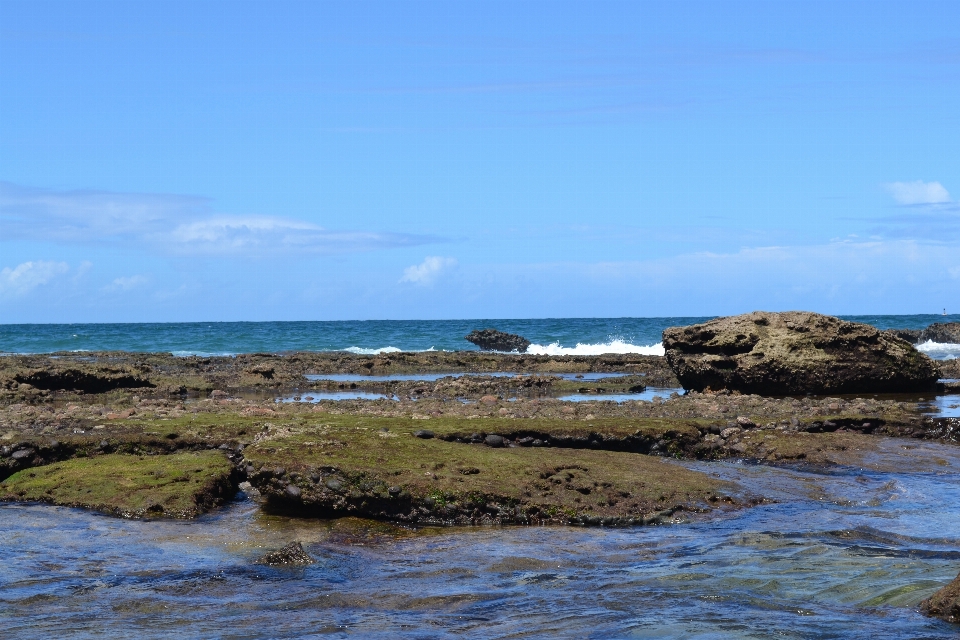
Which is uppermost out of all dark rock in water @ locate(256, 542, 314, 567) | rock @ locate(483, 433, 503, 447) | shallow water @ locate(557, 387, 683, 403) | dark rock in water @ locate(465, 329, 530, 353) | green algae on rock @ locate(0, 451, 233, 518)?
dark rock in water @ locate(465, 329, 530, 353)

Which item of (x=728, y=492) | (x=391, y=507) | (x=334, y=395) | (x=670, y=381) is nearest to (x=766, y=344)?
(x=670, y=381)

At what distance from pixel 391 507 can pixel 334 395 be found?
15632 mm

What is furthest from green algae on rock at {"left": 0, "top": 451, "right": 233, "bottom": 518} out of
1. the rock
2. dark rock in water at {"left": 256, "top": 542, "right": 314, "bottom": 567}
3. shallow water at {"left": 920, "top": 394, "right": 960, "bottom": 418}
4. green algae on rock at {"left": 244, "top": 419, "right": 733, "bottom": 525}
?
shallow water at {"left": 920, "top": 394, "right": 960, "bottom": 418}

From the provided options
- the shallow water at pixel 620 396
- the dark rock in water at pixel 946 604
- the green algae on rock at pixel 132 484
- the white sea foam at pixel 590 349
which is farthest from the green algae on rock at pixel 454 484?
the white sea foam at pixel 590 349

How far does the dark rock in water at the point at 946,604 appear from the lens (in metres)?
6.60

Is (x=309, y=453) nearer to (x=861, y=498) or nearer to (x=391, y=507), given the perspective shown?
(x=391, y=507)

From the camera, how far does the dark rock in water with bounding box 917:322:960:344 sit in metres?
58.7

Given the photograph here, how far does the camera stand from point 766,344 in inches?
909

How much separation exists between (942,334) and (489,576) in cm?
5824

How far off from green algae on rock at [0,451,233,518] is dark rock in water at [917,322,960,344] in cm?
5588

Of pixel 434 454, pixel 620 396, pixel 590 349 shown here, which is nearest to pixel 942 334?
pixel 590 349

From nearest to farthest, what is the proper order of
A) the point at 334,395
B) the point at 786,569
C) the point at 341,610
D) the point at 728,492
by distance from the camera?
the point at 341,610 → the point at 786,569 → the point at 728,492 → the point at 334,395

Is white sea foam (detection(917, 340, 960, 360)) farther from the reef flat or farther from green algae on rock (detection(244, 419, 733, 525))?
green algae on rock (detection(244, 419, 733, 525))

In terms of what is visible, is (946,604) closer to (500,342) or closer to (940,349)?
(940,349)
